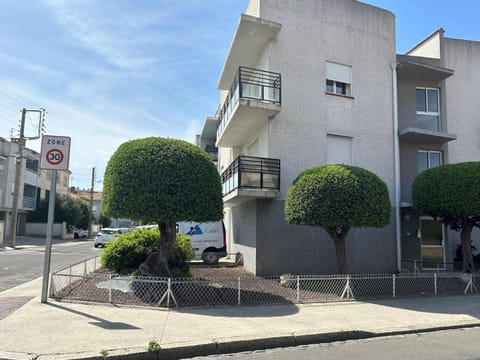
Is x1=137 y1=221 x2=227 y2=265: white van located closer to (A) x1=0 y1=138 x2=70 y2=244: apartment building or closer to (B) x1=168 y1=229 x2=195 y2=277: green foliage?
(B) x1=168 y1=229 x2=195 y2=277: green foliage

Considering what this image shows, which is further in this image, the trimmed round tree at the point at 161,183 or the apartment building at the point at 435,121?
the apartment building at the point at 435,121

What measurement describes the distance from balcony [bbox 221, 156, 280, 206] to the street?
617 cm

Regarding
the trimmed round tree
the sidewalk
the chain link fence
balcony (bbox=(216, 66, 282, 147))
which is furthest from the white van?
the sidewalk

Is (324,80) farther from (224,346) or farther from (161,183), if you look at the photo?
(224,346)

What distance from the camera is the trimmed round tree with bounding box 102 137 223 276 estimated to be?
8.44 metres

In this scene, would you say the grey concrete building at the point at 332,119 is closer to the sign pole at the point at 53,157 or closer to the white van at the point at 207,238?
the white van at the point at 207,238

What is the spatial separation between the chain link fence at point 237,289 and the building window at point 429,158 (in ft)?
17.8

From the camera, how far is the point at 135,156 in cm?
869

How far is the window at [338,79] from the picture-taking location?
1361 cm

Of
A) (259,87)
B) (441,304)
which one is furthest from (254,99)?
(441,304)

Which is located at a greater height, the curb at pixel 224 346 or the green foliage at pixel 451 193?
the green foliage at pixel 451 193

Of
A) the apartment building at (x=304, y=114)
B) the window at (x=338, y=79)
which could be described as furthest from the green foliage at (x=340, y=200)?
the window at (x=338, y=79)

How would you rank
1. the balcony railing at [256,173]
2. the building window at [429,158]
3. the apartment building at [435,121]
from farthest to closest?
the building window at [429,158], the apartment building at [435,121], the balcony railing at [256,173]

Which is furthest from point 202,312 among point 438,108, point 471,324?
point 438,108
